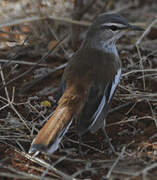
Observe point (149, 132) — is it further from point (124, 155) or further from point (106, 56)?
point (106, 56)

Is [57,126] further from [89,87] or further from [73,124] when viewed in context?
[73,124]

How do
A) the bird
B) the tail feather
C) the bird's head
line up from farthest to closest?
the bird's head → the bird → the tail feather

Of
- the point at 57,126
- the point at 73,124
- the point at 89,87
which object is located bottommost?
the point at 73,124

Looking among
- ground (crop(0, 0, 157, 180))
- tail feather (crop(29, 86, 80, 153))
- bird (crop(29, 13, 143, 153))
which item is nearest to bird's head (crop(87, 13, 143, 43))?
bird (crop(29, 13, 143, 153))

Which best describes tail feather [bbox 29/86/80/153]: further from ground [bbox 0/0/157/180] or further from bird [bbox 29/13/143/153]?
ground [bbox 0/0/157/180]

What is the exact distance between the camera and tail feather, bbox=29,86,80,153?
3.68 m

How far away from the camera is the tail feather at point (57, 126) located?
3676mm

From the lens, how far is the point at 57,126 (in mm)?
3873

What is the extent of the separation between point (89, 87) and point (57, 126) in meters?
0.67

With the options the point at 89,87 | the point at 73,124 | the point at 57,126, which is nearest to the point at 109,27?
the point at 89,87

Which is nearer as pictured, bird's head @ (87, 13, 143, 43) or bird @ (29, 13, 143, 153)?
bird @ (29, 13, 143, 153)

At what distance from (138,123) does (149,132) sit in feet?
0.91

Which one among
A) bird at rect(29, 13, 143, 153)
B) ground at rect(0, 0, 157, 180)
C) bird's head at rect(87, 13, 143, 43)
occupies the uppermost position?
bird's head at rect(87, 13, 143, 43)

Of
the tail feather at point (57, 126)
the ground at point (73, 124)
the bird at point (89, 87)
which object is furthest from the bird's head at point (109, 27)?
the tail feather at point (57, 126)
